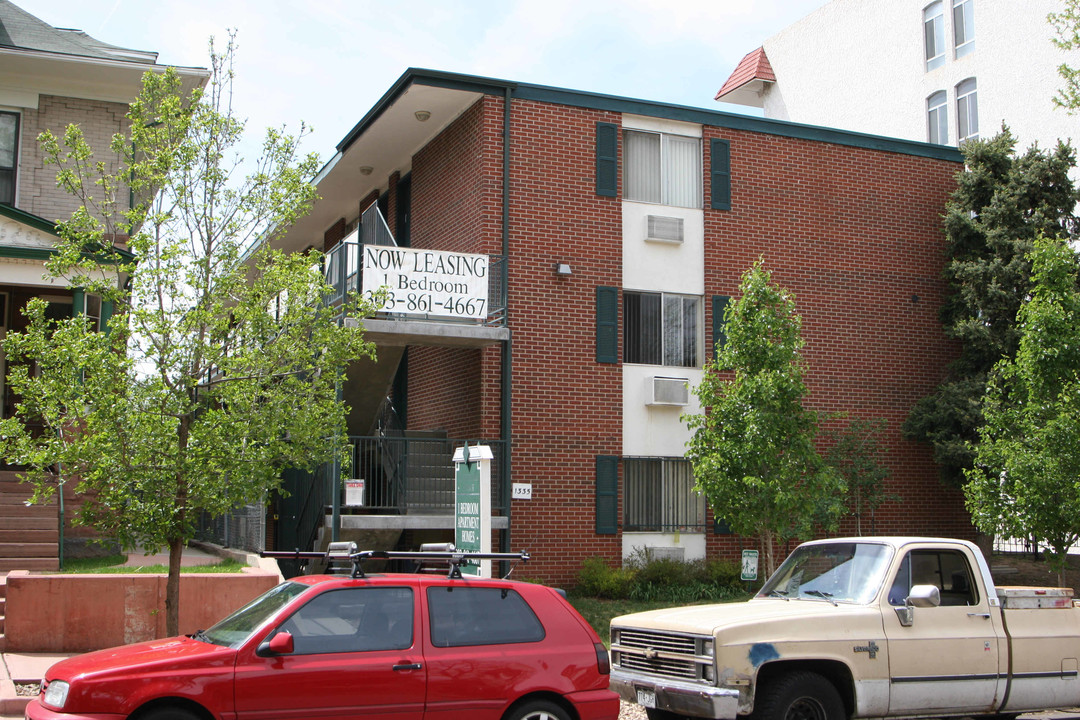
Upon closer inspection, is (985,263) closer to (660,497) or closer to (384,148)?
(660,497)

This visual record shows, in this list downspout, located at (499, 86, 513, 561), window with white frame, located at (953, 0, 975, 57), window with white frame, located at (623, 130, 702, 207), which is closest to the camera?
downspout, located at (499, 86, 513, 561)

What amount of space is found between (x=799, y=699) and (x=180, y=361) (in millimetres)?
6404

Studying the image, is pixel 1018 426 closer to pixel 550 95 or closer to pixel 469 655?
pixel 550 95

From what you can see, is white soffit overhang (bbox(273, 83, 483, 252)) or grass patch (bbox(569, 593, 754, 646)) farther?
white soffit overhang (bbox(273, 83, 483, 252))

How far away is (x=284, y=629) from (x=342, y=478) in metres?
9.09

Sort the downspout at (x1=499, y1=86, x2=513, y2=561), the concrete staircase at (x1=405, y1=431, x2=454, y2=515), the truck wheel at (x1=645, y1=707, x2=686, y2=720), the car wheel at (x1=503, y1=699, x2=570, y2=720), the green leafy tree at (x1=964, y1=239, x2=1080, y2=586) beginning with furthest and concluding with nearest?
the downspout at (x1=499, y1=86, x2=513, y2=561), the concrete staircase at (x1=405, y1=431, x2=454, y2=515), the green leafy tree at (x1=964, y1=239, x2=1080, y2=586), the truck wheel at (x1=645, y1=707, x2=686, y2=720), the car wheel at (x1=503, y1=699, x2=570, y2=720)

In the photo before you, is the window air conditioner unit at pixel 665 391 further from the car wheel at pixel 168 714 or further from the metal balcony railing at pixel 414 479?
the car wheel at pixel 168 714

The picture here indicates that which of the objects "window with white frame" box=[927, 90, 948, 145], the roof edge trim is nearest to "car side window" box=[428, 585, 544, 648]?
the roof edge trim

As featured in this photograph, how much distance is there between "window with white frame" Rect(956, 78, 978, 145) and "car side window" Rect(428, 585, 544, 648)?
82.7 feet

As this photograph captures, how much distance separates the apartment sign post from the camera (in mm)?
12766

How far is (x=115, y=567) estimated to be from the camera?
14.4m

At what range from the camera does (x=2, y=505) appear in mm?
14992

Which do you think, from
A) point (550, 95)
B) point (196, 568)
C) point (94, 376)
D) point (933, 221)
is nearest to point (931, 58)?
point (933, 221)

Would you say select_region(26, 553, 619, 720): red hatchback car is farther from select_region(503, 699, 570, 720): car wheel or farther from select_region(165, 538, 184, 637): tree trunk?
select_region(165, 538, 184, 637): tree trunk
